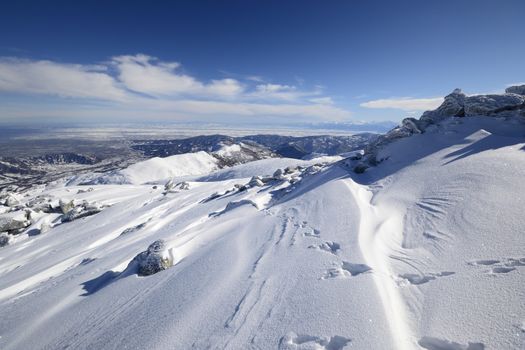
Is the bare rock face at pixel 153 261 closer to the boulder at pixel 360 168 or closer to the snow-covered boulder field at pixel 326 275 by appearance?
the snow-covered boulder field at pixel 326 275

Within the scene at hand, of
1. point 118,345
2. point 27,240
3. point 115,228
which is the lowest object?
point 27,240

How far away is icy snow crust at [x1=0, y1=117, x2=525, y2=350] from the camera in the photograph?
4.82 meters

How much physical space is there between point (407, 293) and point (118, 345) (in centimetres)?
618

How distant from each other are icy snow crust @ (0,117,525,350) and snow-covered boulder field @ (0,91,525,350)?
0.04 m

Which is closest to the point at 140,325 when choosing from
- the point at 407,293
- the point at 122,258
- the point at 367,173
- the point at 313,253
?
the point at 313,253

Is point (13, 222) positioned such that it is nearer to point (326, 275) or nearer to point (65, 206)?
point (65, 206)

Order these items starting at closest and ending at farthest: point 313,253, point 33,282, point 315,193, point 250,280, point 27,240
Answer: point 250,280 → point 313,253 → point 33,282 → point 315,193 → point 27,240

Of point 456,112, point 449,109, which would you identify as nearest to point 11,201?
point 449,109

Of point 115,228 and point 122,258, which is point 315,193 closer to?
point 122,258

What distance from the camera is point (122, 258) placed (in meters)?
11.7

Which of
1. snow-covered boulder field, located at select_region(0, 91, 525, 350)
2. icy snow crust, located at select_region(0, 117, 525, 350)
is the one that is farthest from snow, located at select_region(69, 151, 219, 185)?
icy snow crust, located at select_region(0, 117, 525, 350)

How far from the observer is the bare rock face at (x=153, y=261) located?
883 centimetres

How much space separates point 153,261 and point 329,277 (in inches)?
229

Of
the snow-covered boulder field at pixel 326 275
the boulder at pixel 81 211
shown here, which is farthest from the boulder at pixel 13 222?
the snow-covered boulder field at pixel 326 275
